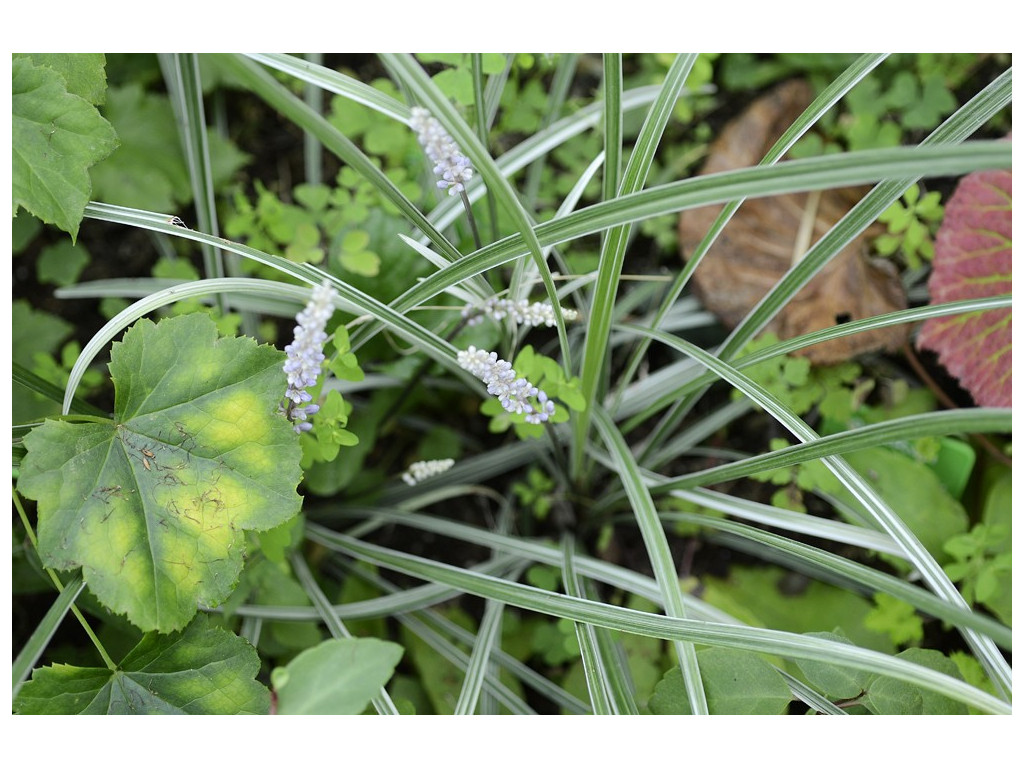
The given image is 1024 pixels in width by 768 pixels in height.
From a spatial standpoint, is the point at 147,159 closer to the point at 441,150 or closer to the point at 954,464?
the point at 441,150

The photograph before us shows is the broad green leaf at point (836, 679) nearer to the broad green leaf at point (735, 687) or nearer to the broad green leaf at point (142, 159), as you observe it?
the broad green leaf at point (735, 687)

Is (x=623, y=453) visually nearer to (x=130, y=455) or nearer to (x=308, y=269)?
(x=308, y=269)

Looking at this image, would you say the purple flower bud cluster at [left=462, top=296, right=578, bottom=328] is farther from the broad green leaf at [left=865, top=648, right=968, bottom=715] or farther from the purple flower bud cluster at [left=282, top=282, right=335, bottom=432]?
the broad green leaf at [left=865, top=648, right=968, bottom=715]

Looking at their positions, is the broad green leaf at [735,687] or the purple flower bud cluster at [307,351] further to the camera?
the broad green leaf at [735,687]

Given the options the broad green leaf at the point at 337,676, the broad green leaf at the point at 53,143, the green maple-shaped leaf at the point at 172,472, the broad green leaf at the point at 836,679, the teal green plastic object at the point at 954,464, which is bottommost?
the broad green leaf at the point at 337,676

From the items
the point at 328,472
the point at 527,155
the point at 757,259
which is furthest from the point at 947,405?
the point at 328,472

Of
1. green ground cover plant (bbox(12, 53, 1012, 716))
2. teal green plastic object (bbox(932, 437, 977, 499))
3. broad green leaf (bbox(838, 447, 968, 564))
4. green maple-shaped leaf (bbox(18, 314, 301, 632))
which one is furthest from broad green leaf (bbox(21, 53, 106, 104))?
teal green plastic object (bbox(932, 437, 977, 499))

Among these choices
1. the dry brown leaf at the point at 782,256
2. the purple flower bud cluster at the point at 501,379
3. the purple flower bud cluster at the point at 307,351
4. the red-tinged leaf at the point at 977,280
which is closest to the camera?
the purple flower bud cluster at the point at 307,351

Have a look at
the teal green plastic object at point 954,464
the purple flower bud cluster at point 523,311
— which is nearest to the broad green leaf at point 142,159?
the purple flower bud cluster at point 523,311
